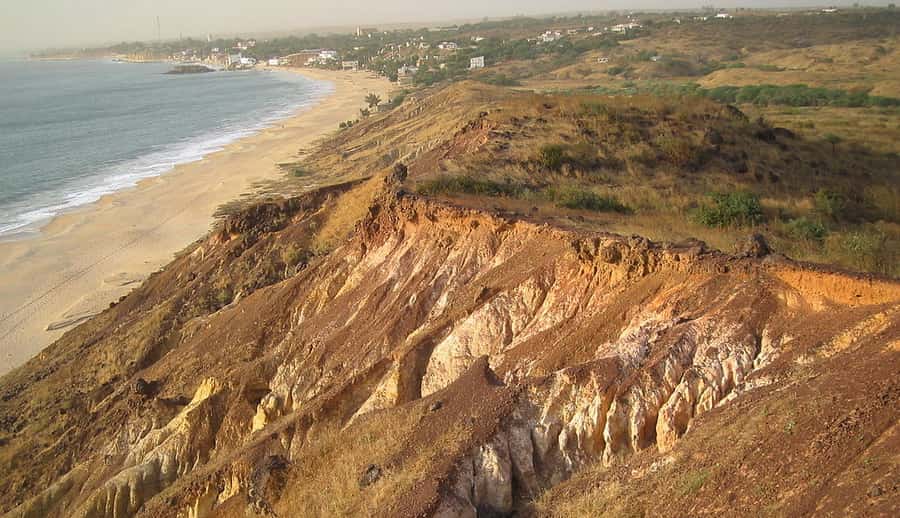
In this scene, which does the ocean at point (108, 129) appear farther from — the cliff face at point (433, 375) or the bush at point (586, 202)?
the bush at point (586, 202)

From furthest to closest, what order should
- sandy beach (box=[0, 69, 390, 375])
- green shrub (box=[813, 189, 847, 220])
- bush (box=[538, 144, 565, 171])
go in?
sandy beach (box=[0, 69, 390, 375]), bush (box=[538, 144, 565, 171]), green shrub (box=[813, 189, 847, 220])

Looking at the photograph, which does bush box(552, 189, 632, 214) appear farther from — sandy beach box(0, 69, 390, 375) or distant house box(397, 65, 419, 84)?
distant house box(397, 65, 419, 84)

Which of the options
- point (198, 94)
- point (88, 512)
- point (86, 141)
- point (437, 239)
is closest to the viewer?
point (88, 512)

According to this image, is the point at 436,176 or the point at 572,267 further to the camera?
the point at 436,176

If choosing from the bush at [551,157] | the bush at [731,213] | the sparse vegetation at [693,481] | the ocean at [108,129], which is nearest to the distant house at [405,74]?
the ocean at [108,129]

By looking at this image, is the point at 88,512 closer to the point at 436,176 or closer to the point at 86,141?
the point at 436,176

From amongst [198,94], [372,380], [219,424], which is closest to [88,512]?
[219,424]

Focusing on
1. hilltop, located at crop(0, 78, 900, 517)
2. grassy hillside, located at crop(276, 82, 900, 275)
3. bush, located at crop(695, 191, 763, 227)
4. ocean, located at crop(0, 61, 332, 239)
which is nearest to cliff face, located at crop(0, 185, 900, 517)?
hilltop, located at crop(0, 78, 900, 517)
